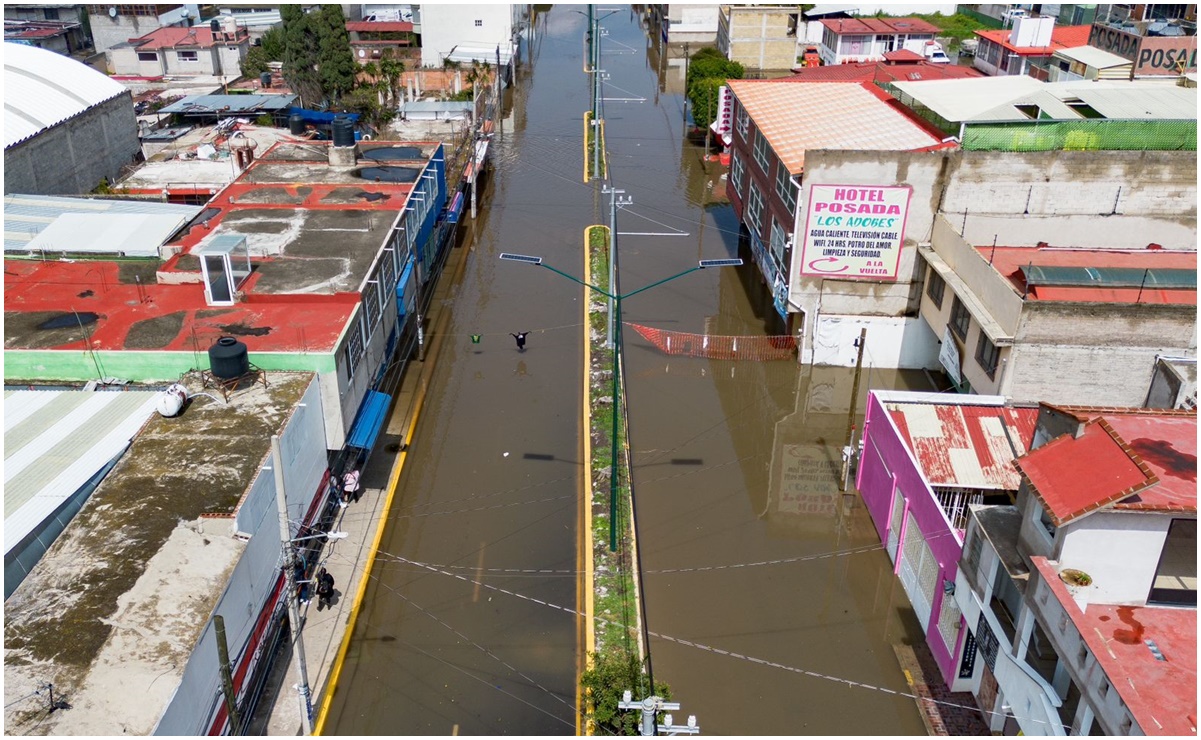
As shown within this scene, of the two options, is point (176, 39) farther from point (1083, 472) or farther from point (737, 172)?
point (1083, 472)

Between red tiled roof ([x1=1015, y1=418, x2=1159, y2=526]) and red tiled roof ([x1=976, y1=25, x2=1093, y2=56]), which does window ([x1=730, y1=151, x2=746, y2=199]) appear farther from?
red tiled roof ([x1=976, y1=25, x2=1093, y2=56])

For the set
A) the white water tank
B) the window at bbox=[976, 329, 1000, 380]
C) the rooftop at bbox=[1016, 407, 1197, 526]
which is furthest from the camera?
the window at bbox=[976, 329, 1000, 380]

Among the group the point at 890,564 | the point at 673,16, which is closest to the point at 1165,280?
the point at 890,564

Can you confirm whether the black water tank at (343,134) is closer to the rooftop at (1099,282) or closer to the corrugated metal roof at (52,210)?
the corrugated metal roof at (52,210)

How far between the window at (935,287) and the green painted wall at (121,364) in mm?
20441

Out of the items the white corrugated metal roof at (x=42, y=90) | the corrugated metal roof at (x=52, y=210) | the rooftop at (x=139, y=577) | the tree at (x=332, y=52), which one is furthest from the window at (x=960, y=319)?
the tree at (x=332, y=52)

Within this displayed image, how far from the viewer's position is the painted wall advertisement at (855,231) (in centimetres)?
3197

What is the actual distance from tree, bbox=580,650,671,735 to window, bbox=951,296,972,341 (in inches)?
664

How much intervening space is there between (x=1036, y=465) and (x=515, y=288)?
2823 cm

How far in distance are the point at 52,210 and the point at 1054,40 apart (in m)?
63.5

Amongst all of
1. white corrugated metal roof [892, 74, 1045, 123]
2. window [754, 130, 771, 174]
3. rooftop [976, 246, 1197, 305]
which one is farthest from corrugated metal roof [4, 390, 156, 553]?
white corrugated metal roof [892, 74, 1045, 123]

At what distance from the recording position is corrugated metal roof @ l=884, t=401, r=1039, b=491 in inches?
893

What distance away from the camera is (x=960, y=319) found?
97.1ft

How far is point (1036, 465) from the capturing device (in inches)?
673
